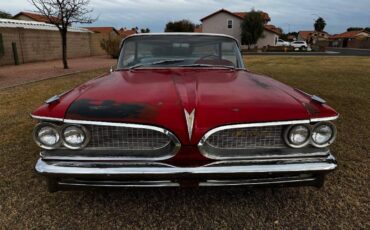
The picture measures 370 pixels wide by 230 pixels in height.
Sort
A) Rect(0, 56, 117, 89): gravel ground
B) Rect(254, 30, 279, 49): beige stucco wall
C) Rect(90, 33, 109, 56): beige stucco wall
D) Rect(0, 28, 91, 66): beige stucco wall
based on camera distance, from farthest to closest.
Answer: Rect(254, 30, 279, 49): beige stucco wall < Rect(90, 33, 109, 56): beige stucco wall < Rect(0, 28, 91, 66): beige stucco wall < Rect(0, 56, 117, 89): gravel ground

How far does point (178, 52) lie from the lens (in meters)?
3.70

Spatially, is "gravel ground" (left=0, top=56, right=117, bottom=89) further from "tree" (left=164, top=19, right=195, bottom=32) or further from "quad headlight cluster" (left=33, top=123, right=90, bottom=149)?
"tree" (left=164, top=19, right=195, bottom=32)

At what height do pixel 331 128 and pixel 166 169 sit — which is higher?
pixel 331 128

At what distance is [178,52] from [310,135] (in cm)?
193

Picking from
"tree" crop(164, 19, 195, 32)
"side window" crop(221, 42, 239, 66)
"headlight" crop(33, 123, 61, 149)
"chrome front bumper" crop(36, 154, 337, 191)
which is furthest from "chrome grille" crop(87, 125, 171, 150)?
"tree" crop(164, 19, 195, 32)

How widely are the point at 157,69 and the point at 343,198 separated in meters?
2.15

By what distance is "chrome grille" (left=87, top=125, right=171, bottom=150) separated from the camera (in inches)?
85.7

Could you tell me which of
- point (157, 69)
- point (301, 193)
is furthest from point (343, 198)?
point (157, 69)

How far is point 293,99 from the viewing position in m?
2.39

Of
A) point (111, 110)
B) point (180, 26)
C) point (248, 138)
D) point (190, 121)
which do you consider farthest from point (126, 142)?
point (180, 26)

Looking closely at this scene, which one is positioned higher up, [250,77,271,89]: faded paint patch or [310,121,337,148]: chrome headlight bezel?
[250,77,271,89]: faded paint patch

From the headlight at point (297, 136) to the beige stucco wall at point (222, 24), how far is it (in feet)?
164

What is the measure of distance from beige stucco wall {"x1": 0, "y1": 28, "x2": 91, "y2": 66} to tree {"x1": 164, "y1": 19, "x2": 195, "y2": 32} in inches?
1020

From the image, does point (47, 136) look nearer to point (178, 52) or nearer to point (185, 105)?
point (185, 105)
